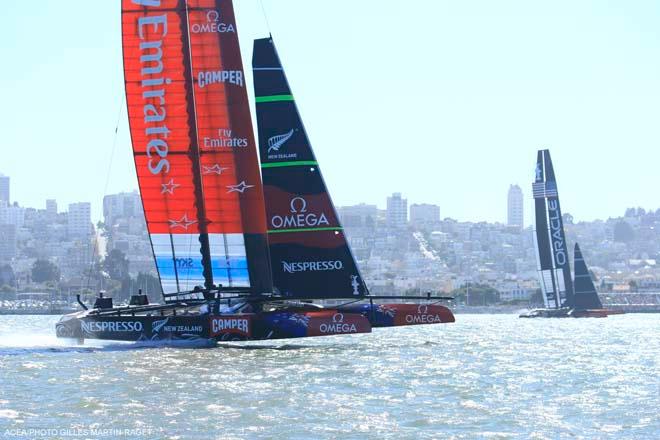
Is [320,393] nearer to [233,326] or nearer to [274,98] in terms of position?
[233,326]

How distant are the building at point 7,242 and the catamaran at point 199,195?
134038 mm

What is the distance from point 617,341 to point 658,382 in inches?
620

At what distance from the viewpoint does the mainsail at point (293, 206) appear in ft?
92.8

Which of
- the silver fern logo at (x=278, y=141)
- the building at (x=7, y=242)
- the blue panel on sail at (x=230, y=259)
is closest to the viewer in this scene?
the blue panel on sail at (x=230, y=259)

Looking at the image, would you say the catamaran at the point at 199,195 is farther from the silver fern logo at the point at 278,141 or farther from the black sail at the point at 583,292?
the black sail at the point at 583,292

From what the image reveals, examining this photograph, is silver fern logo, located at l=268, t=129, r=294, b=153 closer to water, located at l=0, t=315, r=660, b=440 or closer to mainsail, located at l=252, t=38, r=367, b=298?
mainsail, located at l=252, t=38, r=367, b=298

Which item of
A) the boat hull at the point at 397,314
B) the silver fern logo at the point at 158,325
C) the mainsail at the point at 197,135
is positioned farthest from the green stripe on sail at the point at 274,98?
the silver fern logo at the point at 158,325

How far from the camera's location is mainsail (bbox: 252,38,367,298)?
1114 inches

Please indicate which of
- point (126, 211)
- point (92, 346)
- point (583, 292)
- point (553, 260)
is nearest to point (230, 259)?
point (92, 346)

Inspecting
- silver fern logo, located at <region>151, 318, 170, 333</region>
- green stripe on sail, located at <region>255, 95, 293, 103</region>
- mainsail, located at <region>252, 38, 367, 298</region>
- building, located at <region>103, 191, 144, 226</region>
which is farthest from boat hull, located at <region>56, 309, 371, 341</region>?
building, located at <region>103, 191, 144, 226</region>

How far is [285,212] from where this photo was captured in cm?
2850

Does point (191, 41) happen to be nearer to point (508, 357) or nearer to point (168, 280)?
point (168, 280)

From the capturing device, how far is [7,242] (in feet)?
544

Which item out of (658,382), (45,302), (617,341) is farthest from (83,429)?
(45,302)
